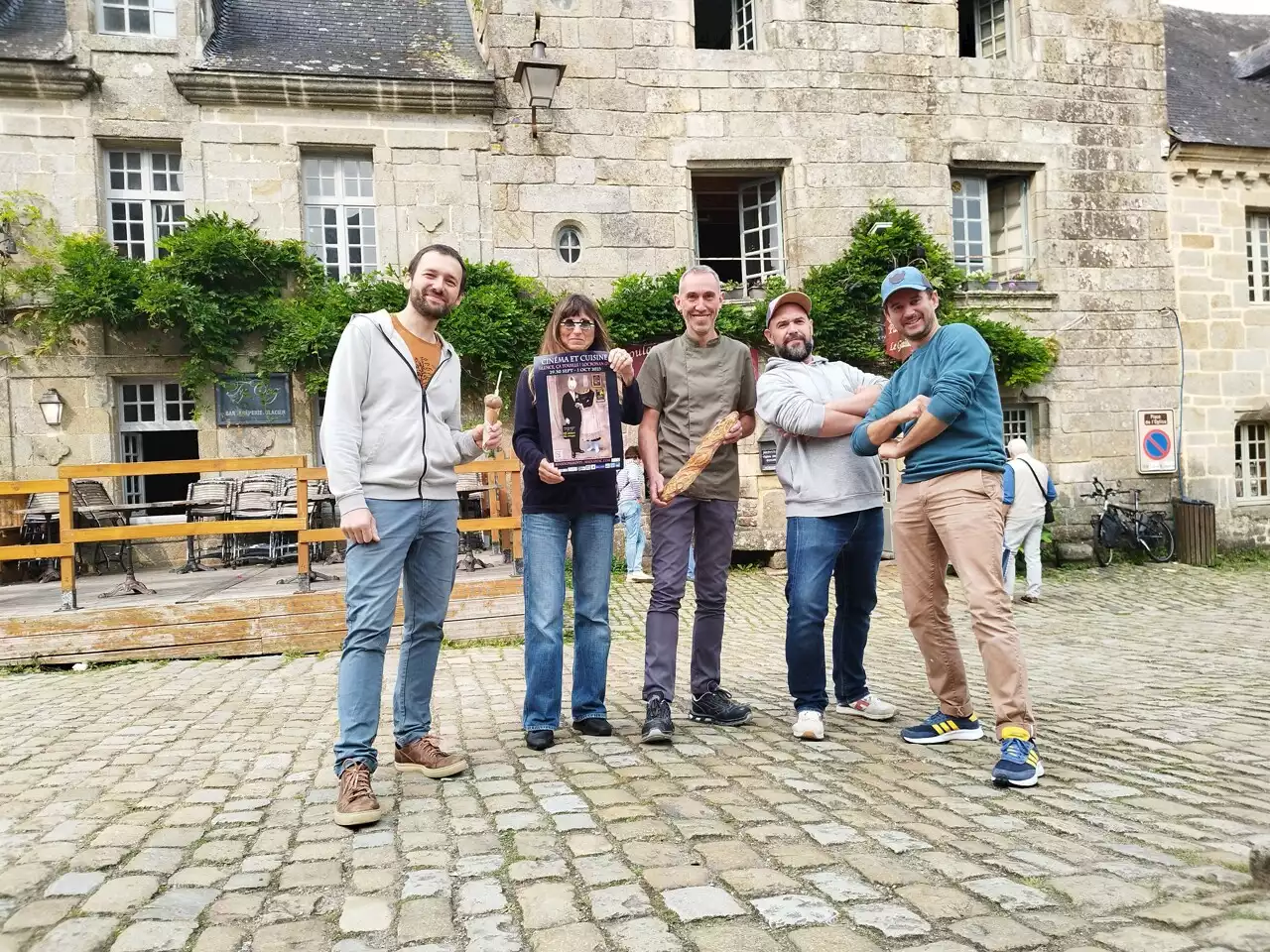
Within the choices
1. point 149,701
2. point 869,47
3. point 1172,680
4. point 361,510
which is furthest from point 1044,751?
point 869,47

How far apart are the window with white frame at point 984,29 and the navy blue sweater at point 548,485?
41.8 feet

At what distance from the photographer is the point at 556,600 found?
4043 mm

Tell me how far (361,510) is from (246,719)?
7.58 feet

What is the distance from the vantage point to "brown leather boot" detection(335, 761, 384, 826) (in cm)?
308

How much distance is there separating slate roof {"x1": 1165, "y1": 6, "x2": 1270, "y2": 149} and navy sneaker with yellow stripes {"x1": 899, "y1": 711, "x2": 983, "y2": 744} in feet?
44.3

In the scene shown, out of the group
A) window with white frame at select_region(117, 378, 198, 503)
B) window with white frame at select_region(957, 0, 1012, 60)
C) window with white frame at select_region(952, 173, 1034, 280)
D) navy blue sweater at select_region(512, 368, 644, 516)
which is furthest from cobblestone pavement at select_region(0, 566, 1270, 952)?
window with white frame at select_region(957, 0, 1012, 60)

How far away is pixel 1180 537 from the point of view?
13859 millimetres

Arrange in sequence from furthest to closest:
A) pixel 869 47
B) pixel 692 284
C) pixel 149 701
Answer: pixel 869 47 < pixel 149 701 < pixel 692 284

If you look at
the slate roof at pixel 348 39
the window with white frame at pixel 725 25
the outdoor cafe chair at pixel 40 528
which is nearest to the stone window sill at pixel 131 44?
the slate roof at pixel 348 39

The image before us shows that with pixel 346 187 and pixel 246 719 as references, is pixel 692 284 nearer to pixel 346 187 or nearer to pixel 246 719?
pixel 246 719

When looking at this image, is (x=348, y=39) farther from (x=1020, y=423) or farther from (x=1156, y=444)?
(x=1156, y=444)

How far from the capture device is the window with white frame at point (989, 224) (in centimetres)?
1394

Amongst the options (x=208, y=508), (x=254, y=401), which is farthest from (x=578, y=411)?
(x=254, y=401)

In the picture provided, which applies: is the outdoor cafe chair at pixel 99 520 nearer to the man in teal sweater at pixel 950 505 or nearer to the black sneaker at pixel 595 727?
the black sneaker at pixel 595 727
